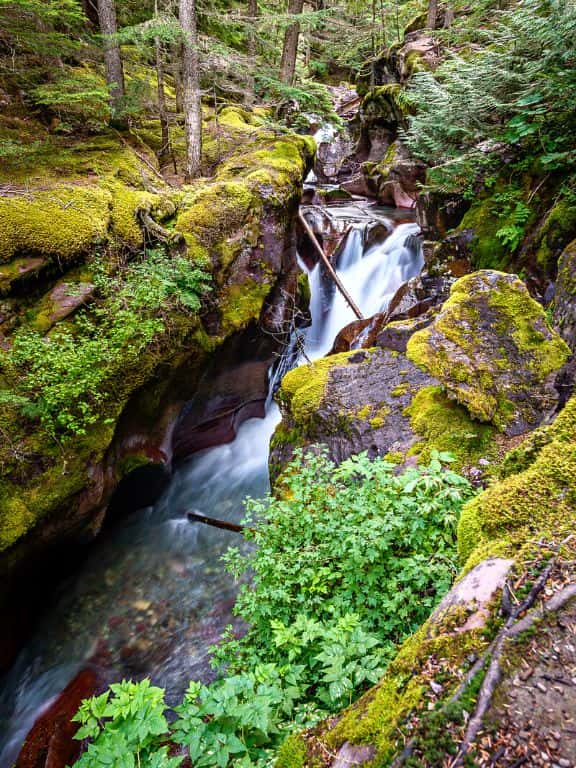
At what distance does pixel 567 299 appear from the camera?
4984 mm

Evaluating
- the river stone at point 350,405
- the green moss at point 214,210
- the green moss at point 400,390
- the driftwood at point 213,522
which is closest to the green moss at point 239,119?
the green moss at point 214,210

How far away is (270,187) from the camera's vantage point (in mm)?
7895

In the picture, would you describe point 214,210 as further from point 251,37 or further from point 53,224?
point 251,37

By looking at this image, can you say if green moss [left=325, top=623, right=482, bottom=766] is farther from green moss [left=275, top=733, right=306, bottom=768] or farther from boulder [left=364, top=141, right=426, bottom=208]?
boulder [left=364, top=141, right=426, bottom=208]

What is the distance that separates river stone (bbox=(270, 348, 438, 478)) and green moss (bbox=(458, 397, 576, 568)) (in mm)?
2101

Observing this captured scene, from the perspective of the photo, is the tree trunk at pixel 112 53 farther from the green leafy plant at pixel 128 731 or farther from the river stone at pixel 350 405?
the green leafy plant at pixel 128 731

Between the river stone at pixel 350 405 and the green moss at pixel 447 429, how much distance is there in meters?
0.13

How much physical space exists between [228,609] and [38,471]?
3.11 metres

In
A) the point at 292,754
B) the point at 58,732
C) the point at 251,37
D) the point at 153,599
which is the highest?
the point at 251,37

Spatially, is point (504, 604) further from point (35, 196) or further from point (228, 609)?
point (35, 196)

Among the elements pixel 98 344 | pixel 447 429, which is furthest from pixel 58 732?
pixel 447 429

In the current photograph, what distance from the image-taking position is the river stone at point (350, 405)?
171 inches

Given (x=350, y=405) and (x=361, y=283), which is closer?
(x=350, y=405)

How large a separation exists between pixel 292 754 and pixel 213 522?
17.8 ft
